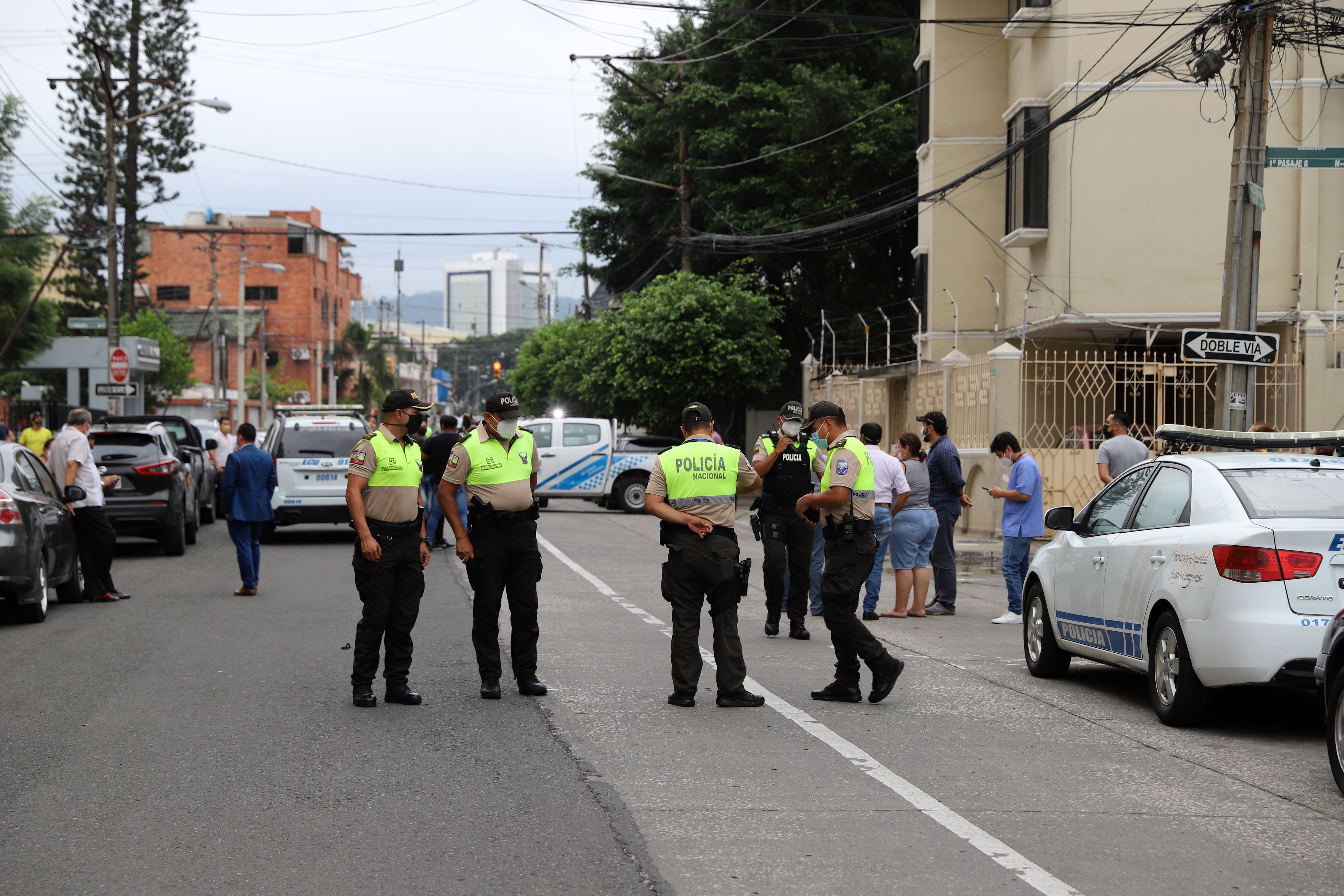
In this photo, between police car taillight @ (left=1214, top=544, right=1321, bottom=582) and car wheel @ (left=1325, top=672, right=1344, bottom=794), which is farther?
police car taillight @ (left=1214, top=544, right=1321, bottom=582)

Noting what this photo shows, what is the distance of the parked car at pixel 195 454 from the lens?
21266mm

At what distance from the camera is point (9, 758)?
6664 mm

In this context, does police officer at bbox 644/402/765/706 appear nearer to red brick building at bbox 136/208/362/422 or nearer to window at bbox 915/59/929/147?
window at bbox 915/59/929/147

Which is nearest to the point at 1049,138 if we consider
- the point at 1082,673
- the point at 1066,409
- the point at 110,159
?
the point at 1066,409

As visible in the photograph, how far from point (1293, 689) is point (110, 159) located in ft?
86.4

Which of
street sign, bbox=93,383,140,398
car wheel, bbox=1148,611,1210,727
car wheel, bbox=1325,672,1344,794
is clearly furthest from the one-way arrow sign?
street sign, bbox=93,383,140,398

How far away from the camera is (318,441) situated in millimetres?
19641

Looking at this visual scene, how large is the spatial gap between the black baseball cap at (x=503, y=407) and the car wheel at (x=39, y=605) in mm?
5529

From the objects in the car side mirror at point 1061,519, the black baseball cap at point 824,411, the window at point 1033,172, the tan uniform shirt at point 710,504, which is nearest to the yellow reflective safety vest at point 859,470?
the black baseball cap at point 824,411

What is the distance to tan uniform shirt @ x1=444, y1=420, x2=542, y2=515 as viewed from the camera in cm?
839

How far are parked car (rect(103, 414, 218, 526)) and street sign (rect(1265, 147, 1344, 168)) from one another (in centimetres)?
1507

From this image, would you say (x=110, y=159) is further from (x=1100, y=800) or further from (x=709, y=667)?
(x=1100, y=800)

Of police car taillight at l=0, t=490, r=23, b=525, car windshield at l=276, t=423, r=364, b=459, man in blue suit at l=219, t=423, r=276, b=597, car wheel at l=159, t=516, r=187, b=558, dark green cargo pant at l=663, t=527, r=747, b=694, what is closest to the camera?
dark green cargo pant at l=663, t=527, r=747, b=694

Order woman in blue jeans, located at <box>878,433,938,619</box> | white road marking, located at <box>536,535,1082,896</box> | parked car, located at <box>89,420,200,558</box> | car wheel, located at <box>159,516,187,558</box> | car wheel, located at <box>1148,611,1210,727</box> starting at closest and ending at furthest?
white road marking, located at <box>536,535,1082,896</box> → car wheel, located at <box>1148,611,1210,727</box> → woman in blue jeans, located at <box>878,433,938,619</box> → parked car, located at <box>89,420,200,558</box> → car wheel, located at <box>159,516,187,558</box>
